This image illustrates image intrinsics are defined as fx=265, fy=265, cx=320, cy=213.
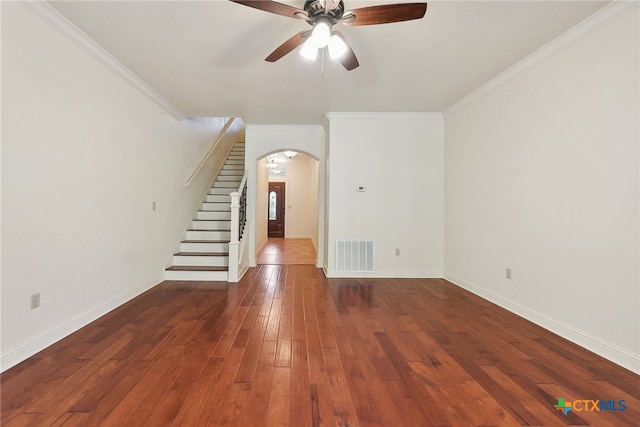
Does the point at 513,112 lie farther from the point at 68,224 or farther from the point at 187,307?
the point at 68,224

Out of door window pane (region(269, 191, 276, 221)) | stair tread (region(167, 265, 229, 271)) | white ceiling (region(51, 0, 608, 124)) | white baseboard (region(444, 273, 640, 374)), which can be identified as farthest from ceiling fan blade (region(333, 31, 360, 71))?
door window pane (region(269, 191, 276, 221))

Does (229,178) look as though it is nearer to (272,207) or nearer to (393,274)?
(272,207)

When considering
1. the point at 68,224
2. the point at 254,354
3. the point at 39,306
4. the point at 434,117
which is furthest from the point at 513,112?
the point at 39,306

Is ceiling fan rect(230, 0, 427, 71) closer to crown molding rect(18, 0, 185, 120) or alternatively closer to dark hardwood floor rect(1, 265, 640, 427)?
crown molding rect(18, 0, 185, 120)

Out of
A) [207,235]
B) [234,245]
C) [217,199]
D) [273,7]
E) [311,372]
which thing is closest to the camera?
[273,7]

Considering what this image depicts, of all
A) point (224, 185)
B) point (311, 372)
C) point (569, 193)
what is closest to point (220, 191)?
point (224, 185)

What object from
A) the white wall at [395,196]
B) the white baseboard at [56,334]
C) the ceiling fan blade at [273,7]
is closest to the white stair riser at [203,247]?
the white baseboard at [56,334]

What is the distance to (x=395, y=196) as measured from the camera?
14.3 feet

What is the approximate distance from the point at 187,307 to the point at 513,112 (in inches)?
165

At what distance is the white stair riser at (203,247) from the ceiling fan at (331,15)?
344 centimetres

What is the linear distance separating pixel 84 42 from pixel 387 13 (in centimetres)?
262

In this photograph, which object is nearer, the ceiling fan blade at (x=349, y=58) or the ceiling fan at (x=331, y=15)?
the ceiling fan at (x=331, y=15)

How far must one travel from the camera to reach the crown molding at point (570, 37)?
192 cm

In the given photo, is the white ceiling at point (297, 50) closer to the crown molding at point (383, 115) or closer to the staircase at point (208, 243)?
the crown molding at point (383, 115)
